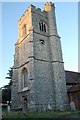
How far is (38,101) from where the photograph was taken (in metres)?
22.6

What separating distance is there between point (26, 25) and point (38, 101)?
1387cm

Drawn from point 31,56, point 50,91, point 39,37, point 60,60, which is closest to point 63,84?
point 50,91

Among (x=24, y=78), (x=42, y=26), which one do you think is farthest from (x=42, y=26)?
(x=24, y=78)

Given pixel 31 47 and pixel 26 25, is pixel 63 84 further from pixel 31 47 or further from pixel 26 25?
pixel 26 25

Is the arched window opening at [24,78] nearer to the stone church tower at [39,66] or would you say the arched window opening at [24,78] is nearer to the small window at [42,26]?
the stone church tower at [39,66]

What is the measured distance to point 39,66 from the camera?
80.9 feet

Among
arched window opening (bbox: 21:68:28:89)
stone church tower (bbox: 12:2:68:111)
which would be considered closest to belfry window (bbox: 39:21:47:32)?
stone church tower (bbox: 12:2:68:111)

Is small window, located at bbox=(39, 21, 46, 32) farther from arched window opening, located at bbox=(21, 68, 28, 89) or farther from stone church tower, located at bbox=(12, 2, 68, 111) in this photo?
arched window opening, located at bbox=(21, 68, 28, 89)

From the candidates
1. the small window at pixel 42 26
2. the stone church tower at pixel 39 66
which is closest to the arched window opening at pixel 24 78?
the stone church tower at pixel 39 66

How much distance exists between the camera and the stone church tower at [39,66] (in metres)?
23.1

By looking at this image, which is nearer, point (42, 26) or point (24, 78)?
point (24, 78)

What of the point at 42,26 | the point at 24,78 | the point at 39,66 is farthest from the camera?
the point at 42,26

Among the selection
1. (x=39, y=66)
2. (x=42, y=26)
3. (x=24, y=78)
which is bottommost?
(x=24, y=78)

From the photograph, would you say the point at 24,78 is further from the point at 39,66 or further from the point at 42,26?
the point at 42,26
